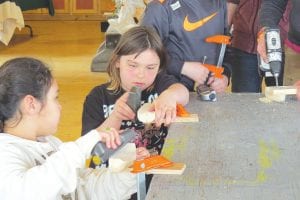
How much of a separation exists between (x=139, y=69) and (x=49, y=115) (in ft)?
1.97

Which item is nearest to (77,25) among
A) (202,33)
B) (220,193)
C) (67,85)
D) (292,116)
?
(67,85)

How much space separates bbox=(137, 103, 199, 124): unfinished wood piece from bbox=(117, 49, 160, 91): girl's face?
0.60 ft

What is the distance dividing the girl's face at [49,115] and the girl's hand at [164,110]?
1.20 feet

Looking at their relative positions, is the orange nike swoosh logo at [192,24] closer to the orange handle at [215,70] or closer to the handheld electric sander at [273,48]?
the orange handle at [215,70]

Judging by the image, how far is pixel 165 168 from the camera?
4.10 ft

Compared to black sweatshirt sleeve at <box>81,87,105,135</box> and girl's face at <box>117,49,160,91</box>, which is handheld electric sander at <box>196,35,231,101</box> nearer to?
girl's face at <box>117,49,160,91</box>

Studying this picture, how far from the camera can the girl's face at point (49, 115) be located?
51.7 inches

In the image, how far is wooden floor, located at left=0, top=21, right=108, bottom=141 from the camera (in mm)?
3957

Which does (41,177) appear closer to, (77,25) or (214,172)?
(214,172)

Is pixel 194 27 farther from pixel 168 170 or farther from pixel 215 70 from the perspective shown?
pixel 168 170

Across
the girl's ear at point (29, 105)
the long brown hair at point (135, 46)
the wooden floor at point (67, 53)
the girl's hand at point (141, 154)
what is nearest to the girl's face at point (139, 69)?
the long brown hair at point (135, 46)

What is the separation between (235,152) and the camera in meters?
1.40

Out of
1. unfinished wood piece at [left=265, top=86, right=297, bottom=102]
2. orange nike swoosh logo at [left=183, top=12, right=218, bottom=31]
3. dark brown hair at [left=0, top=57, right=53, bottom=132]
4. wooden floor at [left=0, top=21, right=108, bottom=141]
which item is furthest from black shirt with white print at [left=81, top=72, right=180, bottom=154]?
wooden floor at [left=0, top=21, right=108, bottom=141]

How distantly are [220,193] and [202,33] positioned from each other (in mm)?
1057
